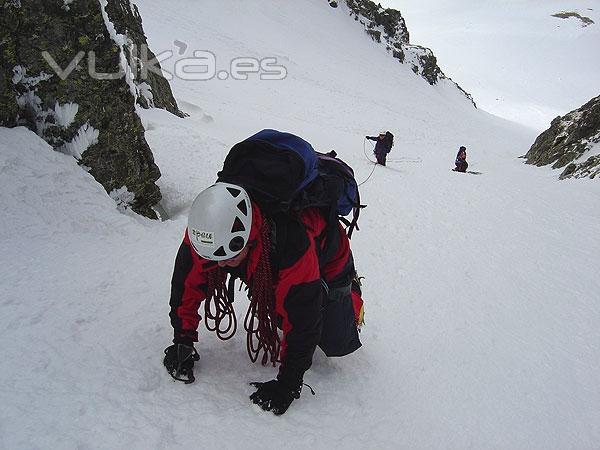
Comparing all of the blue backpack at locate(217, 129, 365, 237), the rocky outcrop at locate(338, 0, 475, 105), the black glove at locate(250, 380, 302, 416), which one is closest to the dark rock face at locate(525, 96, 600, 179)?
the blue backpack at locate(217, 129, 365, 237)

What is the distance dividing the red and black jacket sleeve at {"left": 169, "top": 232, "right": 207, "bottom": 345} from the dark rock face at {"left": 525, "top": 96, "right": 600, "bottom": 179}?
1121cm

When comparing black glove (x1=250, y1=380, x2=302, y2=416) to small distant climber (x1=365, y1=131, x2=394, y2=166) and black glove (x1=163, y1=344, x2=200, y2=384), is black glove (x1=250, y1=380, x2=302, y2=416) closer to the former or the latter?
black glove (x1=163, y1=344, x2=200, y2=384)

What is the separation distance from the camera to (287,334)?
2502 mm

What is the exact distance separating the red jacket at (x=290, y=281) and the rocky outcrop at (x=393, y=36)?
1591 inches

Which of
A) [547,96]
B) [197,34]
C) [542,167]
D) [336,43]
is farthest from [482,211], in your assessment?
[547,96]

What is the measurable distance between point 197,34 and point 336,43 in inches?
522

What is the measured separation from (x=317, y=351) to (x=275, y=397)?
757mm

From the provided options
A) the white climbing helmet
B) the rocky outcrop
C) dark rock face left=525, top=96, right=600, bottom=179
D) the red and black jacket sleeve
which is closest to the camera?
the white climbing helmet

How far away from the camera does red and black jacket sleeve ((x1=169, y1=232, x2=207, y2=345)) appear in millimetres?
2555

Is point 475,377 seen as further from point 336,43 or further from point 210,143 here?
point 336,43

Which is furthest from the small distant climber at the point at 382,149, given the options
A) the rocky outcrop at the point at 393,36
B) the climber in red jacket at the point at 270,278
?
the rocky outcrop at the point at 393,36

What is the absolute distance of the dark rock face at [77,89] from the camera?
3.64 metres

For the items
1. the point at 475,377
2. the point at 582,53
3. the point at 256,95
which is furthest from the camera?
the point at 582,53

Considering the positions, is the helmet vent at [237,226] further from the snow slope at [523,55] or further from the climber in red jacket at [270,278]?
the snow slope at [523,55]
